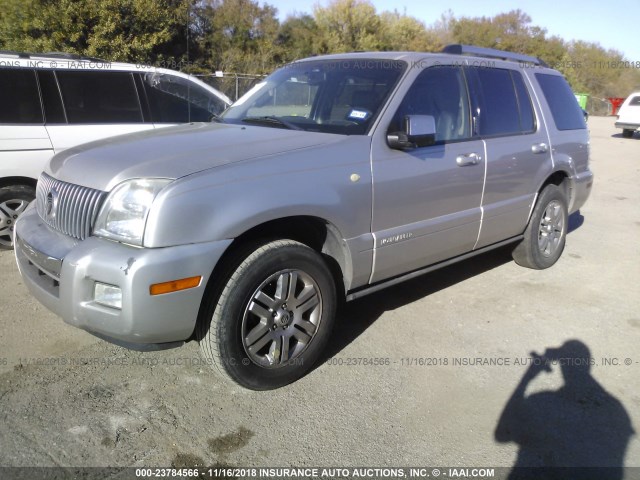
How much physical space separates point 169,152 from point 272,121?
1022 millimetres

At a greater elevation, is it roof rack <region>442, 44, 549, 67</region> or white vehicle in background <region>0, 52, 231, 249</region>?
roof rack <region>442, 44, 549, 67</region>

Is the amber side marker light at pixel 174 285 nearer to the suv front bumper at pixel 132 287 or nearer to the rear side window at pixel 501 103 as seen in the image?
the suv front bumper at pixel 132 287

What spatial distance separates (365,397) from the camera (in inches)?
130

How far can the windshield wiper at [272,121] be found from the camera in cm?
383

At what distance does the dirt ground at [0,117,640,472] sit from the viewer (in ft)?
9.24

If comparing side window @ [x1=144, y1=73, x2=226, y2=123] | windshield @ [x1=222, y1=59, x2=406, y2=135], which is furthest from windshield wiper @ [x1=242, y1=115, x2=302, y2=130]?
side window @ [x1=144, y1=73, x2=226, y2=123]

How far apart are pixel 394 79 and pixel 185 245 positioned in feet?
6.51

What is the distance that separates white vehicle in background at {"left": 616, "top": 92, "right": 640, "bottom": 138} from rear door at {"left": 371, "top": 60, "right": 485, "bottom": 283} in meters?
20.1

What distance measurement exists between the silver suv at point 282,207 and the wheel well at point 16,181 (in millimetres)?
1961

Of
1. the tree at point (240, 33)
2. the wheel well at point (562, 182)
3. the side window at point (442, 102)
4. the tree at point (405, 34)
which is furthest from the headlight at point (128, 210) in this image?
the tree at point (405, 34)

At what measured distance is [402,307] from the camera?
182 inches

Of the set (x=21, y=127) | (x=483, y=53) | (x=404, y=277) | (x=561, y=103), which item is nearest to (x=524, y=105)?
(x=483, y=53)

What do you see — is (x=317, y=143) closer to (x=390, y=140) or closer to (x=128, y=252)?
(x=390, y=140)

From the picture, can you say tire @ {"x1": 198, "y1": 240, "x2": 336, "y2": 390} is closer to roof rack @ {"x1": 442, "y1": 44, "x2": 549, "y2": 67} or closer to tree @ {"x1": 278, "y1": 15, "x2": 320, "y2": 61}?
roof rack @ {"x1": 442, "y1": 44, "x2": 549, "y2": 67}
